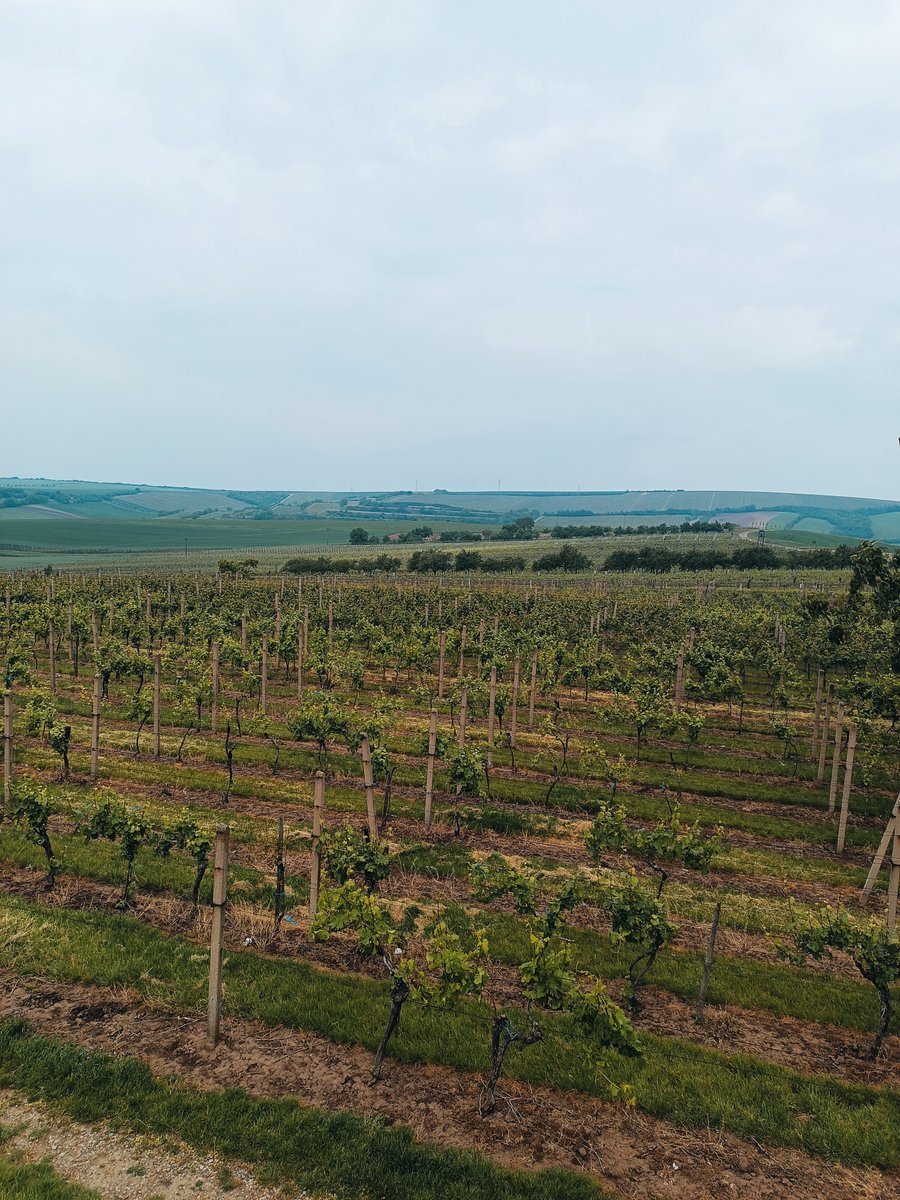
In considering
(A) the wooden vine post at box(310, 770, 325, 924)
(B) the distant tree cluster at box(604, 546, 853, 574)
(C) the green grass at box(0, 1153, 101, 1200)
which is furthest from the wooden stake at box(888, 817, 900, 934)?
(B) the distant tree cluster at box(604, 546, 853, 574)

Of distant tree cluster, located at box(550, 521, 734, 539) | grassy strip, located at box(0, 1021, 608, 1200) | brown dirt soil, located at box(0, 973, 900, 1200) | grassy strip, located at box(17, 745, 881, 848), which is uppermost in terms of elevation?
distant tree cluster, located at box(550, 521, 734, 539)

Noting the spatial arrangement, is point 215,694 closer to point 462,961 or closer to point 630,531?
point 462,961

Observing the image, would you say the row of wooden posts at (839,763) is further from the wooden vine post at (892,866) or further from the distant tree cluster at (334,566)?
the distant tree cluster at (334,566)

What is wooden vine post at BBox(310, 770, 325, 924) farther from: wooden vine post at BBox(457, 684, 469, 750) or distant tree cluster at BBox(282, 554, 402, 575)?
distant tree cluster at BBox(282, 554, 402, 575)

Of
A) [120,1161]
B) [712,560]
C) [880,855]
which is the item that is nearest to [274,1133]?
[120,1161]

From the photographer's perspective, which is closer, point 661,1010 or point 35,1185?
point 35,1185

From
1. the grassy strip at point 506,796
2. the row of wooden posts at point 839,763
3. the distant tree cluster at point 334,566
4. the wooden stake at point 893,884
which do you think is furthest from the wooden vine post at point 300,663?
the distant tree cluster at point 334,566

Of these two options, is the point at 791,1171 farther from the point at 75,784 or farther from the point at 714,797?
the point at 75,784
